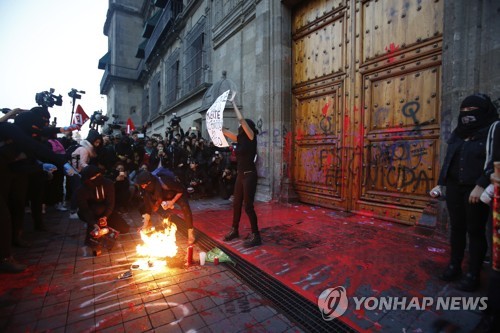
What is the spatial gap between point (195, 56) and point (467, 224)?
12904 millimetres

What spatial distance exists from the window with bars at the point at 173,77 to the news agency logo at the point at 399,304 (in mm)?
15533

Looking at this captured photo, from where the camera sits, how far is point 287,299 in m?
2.52

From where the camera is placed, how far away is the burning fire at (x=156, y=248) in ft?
10.8

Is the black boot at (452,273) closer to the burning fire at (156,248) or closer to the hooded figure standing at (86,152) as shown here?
the burning fire at (156,248)

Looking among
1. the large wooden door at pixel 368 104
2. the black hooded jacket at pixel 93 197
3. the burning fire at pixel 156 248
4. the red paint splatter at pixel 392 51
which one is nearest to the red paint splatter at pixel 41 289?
the burning fire at pixel 156 248

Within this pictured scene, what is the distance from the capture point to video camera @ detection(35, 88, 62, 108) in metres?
6.58

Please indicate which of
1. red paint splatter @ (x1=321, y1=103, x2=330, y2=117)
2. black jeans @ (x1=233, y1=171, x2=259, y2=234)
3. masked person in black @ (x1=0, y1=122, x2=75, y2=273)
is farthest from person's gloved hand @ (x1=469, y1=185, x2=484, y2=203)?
masked person in black @ (x1=0, y1=122, x2=75, y2=273)

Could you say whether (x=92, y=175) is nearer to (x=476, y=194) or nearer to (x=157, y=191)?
(x=157, y=191)

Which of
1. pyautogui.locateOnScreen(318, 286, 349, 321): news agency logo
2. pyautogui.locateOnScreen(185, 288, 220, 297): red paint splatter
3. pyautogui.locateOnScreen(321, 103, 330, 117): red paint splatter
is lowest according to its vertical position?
pyautogui.locateOnScreen(185, 288, 220, 297): red paint splatter

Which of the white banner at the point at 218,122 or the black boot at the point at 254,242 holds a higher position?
the white banner at the point at 218,122

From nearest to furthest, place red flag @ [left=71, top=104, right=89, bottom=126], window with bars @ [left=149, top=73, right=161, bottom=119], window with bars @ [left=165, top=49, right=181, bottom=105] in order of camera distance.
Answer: red flag @ [left=71, top=104, right=89, bottom=126] < window with bars @ [left=165, top=49, right=181, bottom=105] < window with bars @ [left=149, top=73, right=161, bottom=119]

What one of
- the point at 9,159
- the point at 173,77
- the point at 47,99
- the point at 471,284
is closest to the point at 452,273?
the point at 471,284

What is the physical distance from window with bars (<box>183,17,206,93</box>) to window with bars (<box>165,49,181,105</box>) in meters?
2.28

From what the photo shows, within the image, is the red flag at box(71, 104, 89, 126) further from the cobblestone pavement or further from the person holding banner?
the person holding banner
